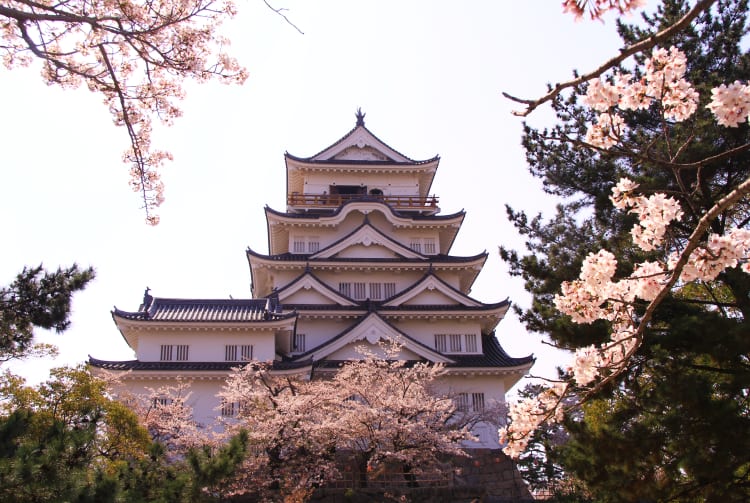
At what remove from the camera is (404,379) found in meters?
18.6

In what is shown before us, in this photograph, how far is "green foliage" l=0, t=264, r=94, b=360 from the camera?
8.22 m

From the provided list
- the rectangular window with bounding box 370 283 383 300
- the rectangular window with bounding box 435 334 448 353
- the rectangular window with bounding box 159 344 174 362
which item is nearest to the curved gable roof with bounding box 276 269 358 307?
the rectangular window with bounding box 370 283 383 300

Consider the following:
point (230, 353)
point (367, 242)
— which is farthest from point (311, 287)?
point (230, 353)

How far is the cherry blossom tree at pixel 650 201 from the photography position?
4613 mm

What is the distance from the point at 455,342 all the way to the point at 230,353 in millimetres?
7948

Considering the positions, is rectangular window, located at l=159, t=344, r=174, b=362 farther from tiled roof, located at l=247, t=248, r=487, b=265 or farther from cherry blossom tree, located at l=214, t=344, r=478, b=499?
tiled roof, located at l=247, t=248, r=487, b=265

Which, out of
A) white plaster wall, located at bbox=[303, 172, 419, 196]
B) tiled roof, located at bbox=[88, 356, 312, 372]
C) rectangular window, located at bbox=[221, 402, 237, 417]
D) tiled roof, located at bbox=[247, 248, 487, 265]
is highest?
white plaster wall, located at bbox=[303, 172, 419, 196]

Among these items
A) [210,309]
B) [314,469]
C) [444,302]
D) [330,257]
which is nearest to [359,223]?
[330,257]

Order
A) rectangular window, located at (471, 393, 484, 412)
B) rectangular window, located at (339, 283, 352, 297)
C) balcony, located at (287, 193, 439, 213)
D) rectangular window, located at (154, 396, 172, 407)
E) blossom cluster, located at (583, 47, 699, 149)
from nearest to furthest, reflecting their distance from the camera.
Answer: blossom cluster, located at (583, 47, 699, 149)
rectangular window, located at (154, 396, 172, 407)
rectangular window, located at (471, 393, 484, 412)
rectangular window, located at (339, 283, 352, 297)
balcony, located at (287, 193, 439, 213)

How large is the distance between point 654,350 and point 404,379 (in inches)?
420

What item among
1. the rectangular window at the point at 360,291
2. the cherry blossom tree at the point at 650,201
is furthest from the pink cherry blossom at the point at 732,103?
the rectangular window at the point at 360,291

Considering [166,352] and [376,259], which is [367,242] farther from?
[166,352]

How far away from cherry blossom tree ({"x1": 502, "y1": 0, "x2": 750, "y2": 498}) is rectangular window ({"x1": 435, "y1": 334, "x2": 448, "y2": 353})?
11621 mm

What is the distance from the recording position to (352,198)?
2741cm
